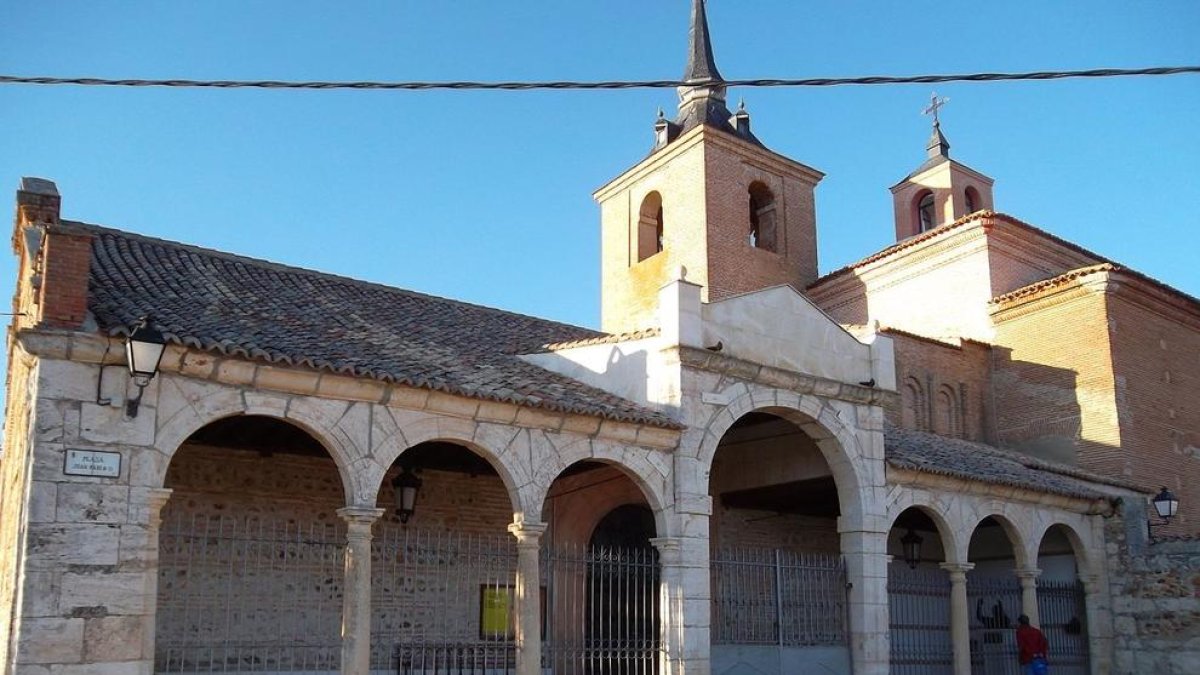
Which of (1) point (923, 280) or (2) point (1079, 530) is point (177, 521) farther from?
(1) point (923, 280)

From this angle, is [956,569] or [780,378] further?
[956,569]

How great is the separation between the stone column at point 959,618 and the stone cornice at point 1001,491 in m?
1.03

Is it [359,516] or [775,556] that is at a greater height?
[359,516]

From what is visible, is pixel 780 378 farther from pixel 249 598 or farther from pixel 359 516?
pixel 249 598

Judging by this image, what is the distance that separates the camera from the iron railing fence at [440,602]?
476 inches

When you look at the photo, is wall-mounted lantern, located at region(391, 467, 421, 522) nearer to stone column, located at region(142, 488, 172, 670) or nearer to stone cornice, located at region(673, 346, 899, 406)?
stone cornice, located at region(673, 346, 899, 406)

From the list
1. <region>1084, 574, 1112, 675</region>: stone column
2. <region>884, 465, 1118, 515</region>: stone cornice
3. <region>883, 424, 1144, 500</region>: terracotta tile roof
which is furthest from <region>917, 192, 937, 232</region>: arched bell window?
<region>1084, 574, 1112, 675</region>: stone column

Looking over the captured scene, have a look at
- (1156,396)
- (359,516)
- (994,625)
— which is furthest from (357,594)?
(1156,396)

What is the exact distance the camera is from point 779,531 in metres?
16.9

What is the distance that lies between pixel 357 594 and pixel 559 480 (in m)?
5.32

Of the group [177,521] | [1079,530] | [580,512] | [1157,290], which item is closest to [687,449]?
[580,512]

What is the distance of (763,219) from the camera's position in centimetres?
2523

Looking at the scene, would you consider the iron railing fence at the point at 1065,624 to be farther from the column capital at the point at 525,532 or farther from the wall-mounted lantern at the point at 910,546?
the column capital at the point at 525,532

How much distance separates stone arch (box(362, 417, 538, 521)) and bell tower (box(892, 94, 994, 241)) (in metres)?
22.5
